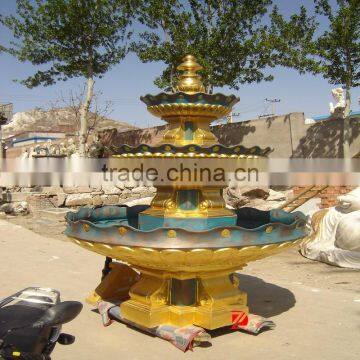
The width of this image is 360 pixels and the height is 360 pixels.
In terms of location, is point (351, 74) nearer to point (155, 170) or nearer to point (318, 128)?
point (318, 128)

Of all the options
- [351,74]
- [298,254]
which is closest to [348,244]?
[298,254]

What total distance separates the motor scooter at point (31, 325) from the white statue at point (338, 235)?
5076 mm

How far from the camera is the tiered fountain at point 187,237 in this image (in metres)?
3.52

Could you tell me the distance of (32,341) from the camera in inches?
86.4

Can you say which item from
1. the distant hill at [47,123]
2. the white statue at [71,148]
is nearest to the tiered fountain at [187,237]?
the white statue at [71,148]

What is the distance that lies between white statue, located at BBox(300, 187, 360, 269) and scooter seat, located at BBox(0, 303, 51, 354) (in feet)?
16.9

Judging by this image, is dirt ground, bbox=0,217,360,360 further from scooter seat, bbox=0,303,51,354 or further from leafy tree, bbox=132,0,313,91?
leafy tree, bbox=132,0,313,91

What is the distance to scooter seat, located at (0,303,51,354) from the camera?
2.17m

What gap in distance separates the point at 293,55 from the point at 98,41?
335 inches

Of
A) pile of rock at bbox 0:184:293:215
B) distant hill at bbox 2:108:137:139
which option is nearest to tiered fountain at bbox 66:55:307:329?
pile of rock at bbox 0:184:293:215

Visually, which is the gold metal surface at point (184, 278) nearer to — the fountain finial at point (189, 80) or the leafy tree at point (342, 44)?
the fountain finial at point (189, 80)

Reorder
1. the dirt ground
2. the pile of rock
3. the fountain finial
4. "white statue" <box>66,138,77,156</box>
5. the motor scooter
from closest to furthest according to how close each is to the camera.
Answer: the motor scooter, the dirt ground, the fountain finial, the pile of rock, "white statue" <box>66,138,77,156</box>

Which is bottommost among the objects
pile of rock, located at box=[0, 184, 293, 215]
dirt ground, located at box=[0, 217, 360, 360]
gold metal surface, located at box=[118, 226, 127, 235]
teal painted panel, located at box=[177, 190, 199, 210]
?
dirt ground, located at box=[0, 217, 360, 360]

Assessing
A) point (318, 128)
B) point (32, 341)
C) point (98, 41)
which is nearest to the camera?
point (32, 341)
